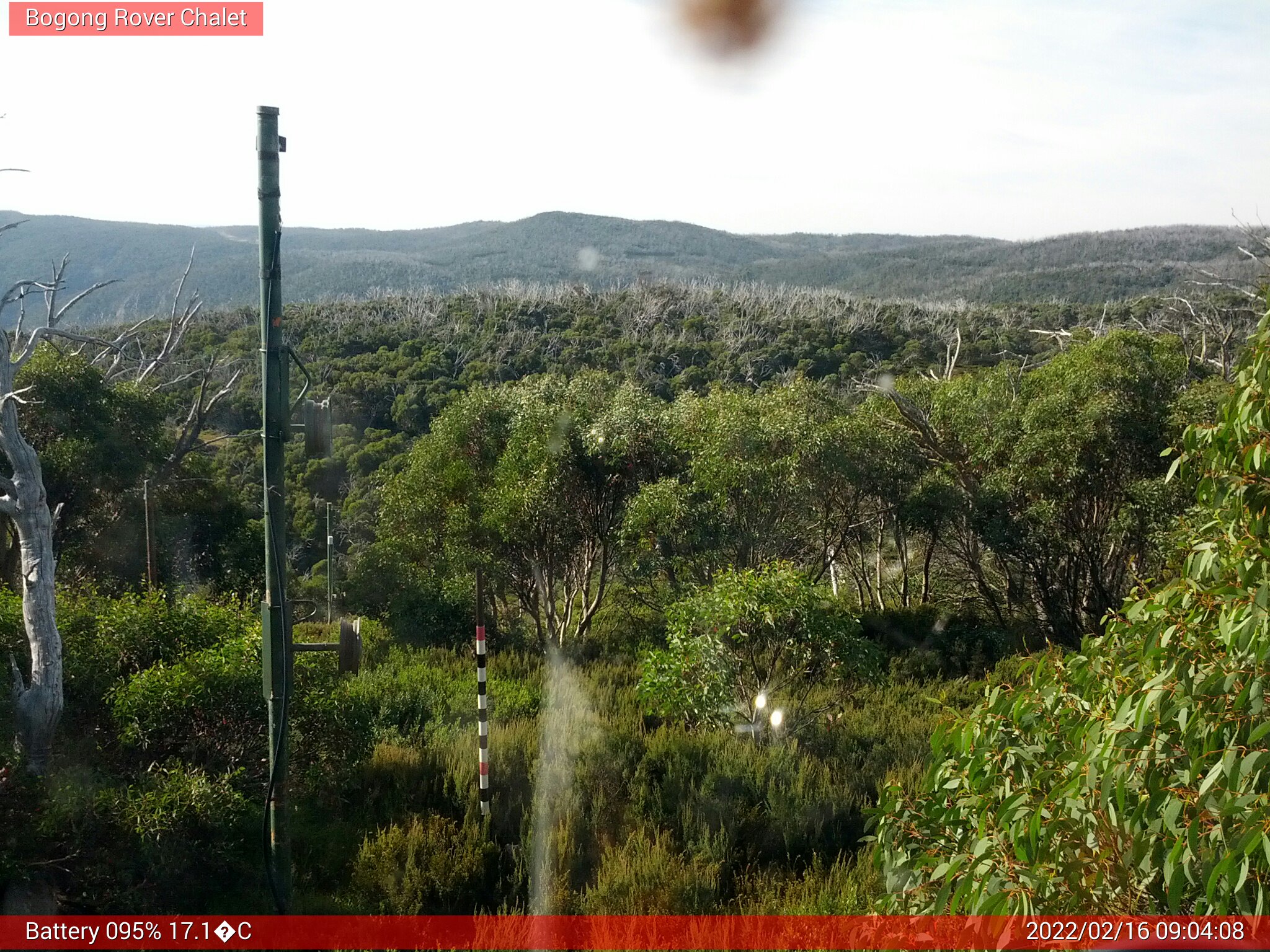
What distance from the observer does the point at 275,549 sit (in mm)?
5230

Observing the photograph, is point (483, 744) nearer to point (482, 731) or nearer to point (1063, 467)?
point (482, 731)

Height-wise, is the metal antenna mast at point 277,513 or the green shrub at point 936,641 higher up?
the metal antenna mast at point 277,513

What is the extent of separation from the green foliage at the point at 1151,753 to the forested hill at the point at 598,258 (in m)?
57.8

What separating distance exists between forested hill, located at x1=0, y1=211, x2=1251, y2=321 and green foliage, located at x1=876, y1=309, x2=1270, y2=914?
57.8m

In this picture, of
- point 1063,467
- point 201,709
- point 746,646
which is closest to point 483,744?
point 201,709

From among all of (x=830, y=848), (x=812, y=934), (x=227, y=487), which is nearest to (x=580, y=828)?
(x=830, y=848)

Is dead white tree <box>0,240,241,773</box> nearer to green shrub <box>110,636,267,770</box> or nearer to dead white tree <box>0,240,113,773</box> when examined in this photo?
dead white tree <box>0,240,113,773</box>

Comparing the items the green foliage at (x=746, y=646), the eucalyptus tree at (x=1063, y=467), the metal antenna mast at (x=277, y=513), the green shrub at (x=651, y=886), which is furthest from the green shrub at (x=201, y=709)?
the eucalyptus tree at (x=1063, y=467)

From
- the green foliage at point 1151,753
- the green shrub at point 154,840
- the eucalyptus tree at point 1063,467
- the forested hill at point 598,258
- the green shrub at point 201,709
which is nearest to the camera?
the green foliage at point 1151,753

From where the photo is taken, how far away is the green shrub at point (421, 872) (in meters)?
6.14

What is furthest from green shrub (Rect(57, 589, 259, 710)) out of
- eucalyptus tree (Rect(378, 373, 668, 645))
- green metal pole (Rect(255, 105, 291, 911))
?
eucalyptus tree (Rect(378, 373, 668, 645))

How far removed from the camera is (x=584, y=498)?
537 inches

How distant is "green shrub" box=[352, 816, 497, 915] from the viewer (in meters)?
6.14

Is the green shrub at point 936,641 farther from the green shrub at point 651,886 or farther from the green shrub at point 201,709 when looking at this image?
the green shrub at point 201,709
